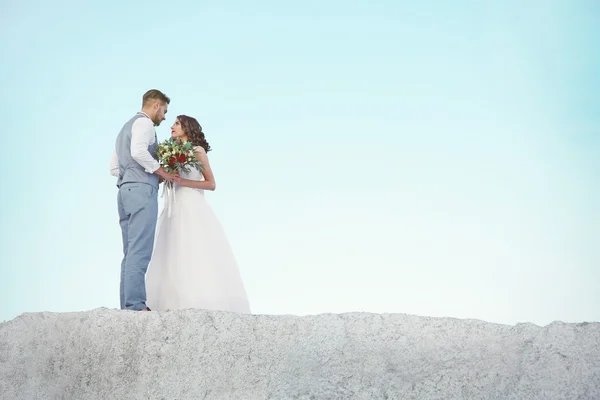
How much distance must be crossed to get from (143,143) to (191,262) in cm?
145

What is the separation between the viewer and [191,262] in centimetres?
771

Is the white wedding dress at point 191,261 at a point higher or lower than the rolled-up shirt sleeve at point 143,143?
lower

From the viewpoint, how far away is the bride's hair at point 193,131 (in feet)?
26.4

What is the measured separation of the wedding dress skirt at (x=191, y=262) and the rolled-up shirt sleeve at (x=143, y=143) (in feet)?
2.71

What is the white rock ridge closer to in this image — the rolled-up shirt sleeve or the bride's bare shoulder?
the rolled-up shirt sleeve

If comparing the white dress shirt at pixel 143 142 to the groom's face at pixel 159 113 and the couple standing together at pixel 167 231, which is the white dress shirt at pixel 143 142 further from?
the groom's face at pixel 159 113

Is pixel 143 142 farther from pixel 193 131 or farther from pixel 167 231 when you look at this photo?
pixel 167 231

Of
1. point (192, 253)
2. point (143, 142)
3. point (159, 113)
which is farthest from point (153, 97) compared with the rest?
point (192, 253)

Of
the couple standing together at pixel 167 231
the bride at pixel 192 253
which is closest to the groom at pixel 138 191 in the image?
the couple standing together at pixel 167 231

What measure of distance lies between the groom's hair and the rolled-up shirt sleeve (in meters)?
0.29

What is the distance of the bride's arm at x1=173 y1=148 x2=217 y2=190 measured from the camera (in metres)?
7.82

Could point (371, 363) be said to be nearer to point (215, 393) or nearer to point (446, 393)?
point (446, 393)

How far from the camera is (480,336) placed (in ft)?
17.1

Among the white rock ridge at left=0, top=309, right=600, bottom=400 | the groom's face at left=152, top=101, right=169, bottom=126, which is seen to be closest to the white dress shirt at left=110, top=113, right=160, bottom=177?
the groom's face at left=152, top=101, right=169, bottom=126
